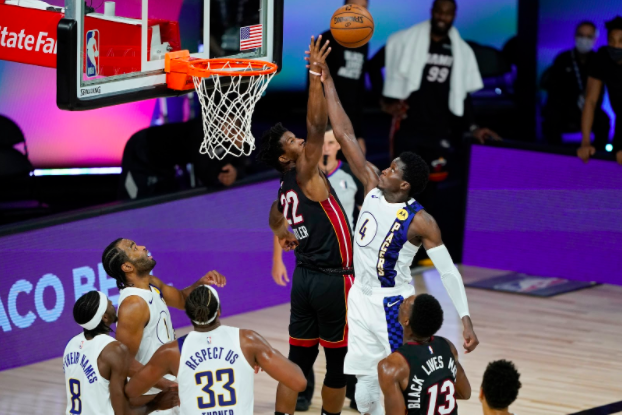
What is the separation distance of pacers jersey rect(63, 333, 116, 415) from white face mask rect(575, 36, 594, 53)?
7.51m

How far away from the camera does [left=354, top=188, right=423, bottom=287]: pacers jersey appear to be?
6.23 m

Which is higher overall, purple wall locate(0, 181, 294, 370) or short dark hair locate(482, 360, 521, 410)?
short dark hair locate(482, 360, 521, 410)

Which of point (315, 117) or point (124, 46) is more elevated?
point (124, 46)

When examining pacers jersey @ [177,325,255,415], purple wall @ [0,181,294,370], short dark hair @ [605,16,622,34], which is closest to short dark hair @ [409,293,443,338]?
pacers jersey @ [177,325,255,415]

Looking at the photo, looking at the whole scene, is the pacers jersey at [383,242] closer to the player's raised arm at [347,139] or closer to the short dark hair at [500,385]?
the player's raised arm at [347,139]

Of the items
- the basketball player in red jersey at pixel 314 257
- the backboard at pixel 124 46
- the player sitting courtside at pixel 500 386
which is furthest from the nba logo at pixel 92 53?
the player sitting courtside at pixel 500 386

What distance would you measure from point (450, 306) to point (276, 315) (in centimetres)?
167

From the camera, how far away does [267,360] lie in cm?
516

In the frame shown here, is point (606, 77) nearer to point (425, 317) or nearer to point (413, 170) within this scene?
A: point (413, 170)

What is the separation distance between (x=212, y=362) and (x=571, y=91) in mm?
7824

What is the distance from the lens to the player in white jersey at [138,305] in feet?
A: 19.4

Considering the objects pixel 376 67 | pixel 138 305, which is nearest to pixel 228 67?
pixel 138 305

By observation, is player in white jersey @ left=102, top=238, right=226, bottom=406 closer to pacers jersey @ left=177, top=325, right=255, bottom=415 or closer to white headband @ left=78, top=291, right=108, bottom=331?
white headband @ left=78, top=291, right=108, bottom=331

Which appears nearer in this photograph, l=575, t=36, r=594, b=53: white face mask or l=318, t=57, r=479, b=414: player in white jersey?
l=318, t=57, r=479, b=414: player in white jersey
